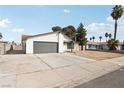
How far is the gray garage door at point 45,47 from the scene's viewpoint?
33.6 metres

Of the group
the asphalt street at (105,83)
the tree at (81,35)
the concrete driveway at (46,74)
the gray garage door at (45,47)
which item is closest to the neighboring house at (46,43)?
the gray garage door at (45,47)

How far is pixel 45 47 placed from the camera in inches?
1364

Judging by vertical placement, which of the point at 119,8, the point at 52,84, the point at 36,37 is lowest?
the point at 52,84

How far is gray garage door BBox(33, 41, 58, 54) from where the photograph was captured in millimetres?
33562

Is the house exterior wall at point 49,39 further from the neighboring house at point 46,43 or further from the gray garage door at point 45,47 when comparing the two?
the gray garage door at point 45,47

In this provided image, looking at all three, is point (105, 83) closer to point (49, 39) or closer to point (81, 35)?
point (49, 39)

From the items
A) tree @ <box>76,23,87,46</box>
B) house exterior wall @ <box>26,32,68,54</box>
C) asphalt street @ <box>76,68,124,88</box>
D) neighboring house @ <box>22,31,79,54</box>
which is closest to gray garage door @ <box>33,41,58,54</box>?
neighboring house @ <box>22,31,79,54</box>

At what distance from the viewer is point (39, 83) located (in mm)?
10805

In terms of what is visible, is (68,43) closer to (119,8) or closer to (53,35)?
(53,35)

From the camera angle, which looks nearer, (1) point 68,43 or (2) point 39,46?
(2) point 39,46

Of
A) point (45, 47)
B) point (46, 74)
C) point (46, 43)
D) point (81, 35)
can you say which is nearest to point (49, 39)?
point (46, 43)
